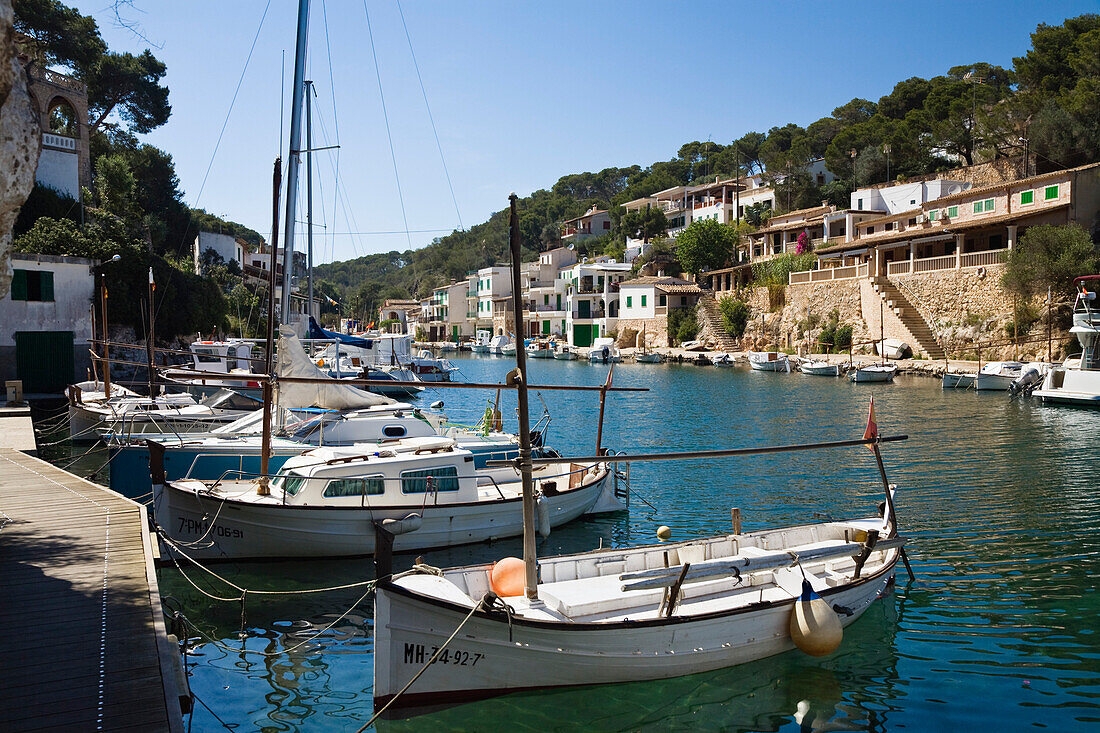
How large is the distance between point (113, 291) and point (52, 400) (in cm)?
753

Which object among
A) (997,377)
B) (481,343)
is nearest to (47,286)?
(997,377)

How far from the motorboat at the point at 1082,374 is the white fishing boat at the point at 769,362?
2010 centimetres

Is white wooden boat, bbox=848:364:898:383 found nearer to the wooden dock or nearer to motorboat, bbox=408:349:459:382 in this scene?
motorboat, bbox=408:349:459:382

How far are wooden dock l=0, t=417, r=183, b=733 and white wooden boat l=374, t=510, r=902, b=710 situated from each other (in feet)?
7.89

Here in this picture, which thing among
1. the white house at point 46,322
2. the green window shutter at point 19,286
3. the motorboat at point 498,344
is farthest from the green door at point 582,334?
the green window shutter at point 19,286

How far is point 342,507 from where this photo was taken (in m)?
13.4

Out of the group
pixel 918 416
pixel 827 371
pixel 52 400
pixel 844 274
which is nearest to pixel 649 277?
pixel 844 274

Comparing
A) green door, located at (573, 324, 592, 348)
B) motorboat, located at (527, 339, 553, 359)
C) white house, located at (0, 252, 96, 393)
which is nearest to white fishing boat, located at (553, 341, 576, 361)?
motorboat, located at (527, 339, 553, 359)

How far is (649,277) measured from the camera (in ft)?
269

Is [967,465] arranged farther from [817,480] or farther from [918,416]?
[918,416]

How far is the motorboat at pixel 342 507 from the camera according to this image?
13328 millimetres

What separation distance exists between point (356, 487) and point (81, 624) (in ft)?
20.3

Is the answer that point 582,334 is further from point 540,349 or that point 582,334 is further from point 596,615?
point 596,615

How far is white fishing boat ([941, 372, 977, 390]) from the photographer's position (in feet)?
133
